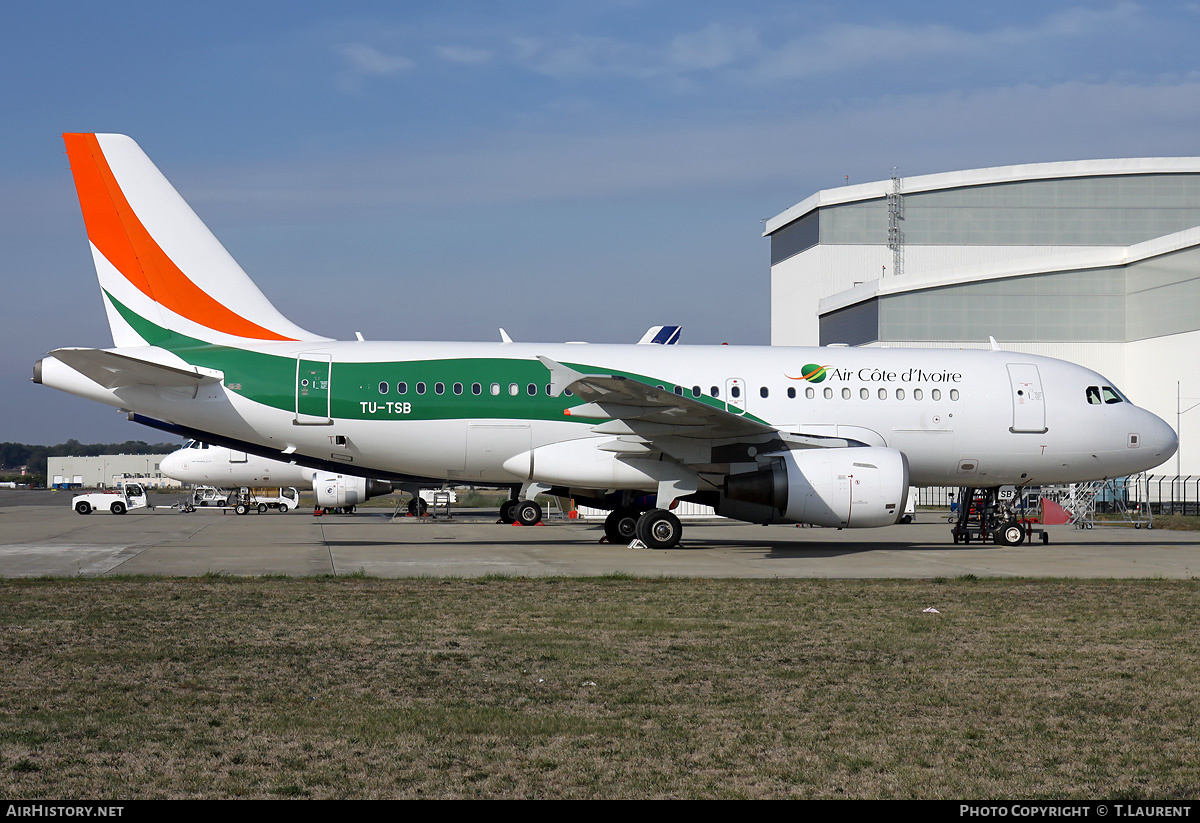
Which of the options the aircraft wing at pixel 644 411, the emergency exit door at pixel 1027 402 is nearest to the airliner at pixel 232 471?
the aircraft wing at pixel 644 411

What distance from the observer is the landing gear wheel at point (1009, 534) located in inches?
878

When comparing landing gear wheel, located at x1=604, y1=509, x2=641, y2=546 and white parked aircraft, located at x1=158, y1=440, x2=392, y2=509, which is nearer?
landing gear wheel, located at x1=604, y1=509, x2=641, y2=546

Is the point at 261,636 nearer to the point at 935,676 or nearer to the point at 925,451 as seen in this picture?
the point at 935,676

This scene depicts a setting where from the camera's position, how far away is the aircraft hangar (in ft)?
162

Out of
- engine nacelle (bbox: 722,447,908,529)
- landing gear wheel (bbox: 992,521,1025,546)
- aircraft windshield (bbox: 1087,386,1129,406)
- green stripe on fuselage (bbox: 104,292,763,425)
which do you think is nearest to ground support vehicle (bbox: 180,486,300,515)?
green stripe on fuselage (bbox: 104,292,763,425)

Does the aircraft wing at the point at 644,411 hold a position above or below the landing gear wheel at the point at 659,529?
above

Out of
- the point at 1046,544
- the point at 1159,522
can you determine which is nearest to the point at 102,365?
the point at 1046,544

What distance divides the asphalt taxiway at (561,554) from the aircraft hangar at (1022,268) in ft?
83.2

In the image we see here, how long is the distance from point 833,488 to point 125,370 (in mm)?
12149

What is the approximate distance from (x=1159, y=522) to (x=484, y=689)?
3590 cm

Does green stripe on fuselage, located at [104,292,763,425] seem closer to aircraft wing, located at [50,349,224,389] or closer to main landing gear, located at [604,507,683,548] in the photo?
aircraft wing, located at [50,349,224,389]

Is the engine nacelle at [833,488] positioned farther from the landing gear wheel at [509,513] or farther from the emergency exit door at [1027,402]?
the landing gear wheel at [509,513]

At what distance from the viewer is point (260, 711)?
21.0 ft

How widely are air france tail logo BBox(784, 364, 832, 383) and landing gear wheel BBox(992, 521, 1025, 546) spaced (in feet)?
17.9
